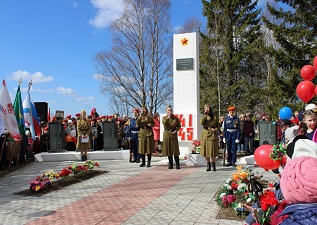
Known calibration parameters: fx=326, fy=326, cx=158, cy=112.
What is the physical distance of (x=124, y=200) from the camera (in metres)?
5.97

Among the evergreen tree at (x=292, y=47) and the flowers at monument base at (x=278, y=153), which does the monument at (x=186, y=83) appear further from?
the evergreen tree at (x=292, y=47)

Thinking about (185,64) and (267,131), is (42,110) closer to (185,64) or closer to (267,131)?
(185,64)

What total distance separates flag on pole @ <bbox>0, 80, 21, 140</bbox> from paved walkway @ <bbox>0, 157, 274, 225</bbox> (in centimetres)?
186

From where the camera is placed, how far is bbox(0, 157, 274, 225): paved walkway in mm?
4875

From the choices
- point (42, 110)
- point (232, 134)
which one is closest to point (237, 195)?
point (232, 134)

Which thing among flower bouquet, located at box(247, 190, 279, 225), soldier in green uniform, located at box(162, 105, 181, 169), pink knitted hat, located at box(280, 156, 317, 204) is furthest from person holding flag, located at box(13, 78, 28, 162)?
pink knitted hat, located at box(280, 156, 317, 204)

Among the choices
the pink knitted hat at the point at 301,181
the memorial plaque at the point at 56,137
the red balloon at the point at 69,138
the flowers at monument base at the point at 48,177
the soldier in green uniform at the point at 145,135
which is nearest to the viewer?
the pink knitted hat at the point at 301,181

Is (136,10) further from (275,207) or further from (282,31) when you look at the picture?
(275,207)

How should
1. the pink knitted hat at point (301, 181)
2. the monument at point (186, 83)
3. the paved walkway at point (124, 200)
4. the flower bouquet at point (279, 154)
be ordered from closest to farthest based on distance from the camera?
1. the pink knitted hat at point (301, 181)
2. the flower bouquet at point (279, 154)
3. the paved walkway at point (124, 200)
4. the monument at point (186, 83)

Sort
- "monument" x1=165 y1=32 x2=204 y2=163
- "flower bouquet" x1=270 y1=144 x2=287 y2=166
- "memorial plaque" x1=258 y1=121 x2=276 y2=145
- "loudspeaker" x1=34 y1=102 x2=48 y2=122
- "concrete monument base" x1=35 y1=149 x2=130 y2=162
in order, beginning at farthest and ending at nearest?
"loudspeaker" x1=34 y1=102 x2=48 y2=122
"memorial plaque" x1=258 y1=121 x2=276 y2=145
"concrete monument base" x1=35 y1=149 x2=130 y2=162
"monument" x1=165 y1=32 x2=204 y2=163
"flower bouquet" x1=270 y1=144 x2=287 y2=166

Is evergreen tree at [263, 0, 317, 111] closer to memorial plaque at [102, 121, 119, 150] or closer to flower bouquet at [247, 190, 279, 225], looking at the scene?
memorial plaque at [102, 121, 119, 150]

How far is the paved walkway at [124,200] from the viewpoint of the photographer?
4.88 metres

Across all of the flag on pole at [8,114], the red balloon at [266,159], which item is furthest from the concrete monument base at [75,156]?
the red balloon at [266,159]

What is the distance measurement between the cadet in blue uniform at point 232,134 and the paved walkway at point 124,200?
3.44ft
